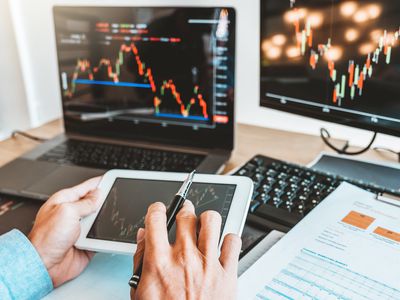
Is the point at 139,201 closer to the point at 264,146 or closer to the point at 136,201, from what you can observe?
the point at 136,201

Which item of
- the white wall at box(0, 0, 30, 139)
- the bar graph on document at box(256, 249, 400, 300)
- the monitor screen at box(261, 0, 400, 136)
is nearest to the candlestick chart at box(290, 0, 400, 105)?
the monitor screen at box(261, 0, 400, 136)

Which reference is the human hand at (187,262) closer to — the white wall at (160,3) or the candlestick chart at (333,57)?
the candlestick chart at (333,57)

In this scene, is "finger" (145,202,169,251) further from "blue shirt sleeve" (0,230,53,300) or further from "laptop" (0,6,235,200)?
"laptop" (0,6,235,200)

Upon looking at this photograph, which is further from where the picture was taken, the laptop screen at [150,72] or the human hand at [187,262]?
the laptop screen at [150,72]

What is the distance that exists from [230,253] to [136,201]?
0.72 feet

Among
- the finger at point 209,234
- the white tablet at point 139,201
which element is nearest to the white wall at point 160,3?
the white tablet at point 139,201

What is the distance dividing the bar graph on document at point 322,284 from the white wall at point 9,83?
0.96 m

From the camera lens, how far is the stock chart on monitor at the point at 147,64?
0.96 metres

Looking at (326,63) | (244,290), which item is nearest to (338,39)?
(326,63)

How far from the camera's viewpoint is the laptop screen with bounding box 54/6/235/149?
0.96 metres

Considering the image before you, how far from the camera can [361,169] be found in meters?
0.90

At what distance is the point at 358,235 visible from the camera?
64 cm

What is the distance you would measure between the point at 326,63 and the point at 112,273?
51 cm

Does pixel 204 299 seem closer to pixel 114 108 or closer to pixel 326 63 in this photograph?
pixel 326 63
